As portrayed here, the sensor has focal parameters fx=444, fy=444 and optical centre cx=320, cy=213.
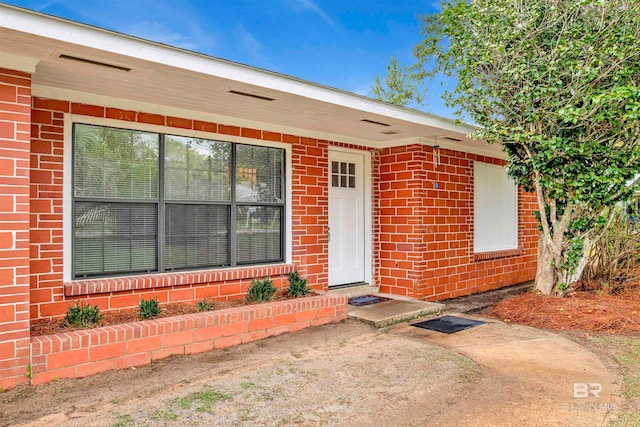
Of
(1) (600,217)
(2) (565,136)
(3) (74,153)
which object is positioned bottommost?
Answer: (1) (600,217)

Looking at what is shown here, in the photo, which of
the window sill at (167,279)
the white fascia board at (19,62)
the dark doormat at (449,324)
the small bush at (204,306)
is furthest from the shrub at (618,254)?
the white fascia board at (19,62)

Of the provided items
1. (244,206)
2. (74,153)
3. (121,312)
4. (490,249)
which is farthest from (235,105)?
(490,249)

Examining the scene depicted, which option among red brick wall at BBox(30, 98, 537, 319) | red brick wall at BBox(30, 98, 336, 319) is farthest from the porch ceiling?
red brick wall at BBox(30, 98, 537, 319)

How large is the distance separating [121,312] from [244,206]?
1981 millimetres

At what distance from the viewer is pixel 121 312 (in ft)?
15.6

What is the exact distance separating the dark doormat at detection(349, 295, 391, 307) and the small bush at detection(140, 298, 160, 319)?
9.62ft

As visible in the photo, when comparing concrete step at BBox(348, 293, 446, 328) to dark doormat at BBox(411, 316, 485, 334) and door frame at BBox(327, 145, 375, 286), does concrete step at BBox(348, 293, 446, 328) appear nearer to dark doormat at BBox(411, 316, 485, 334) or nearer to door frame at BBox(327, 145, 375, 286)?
dark doormat at BBox(411, 316, 485, 334)

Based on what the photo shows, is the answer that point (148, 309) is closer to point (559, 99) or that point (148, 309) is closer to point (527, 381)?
point (527, 381)

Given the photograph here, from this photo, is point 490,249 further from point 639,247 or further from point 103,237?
point 103,237

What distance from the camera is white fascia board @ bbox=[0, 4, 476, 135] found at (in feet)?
10.3

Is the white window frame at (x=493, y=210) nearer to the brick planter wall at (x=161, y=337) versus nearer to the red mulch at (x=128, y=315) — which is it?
the brick planter wall at (x=161, y=337)

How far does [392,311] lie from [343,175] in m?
2.37

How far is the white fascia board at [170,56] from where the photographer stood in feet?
10.3

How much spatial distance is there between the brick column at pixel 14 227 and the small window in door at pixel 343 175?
14.2ft
